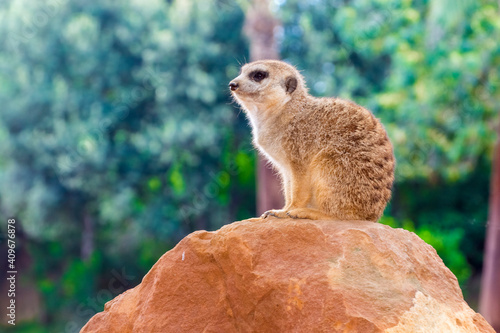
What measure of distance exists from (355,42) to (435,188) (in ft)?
13.4

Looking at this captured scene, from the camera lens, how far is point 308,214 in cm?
334

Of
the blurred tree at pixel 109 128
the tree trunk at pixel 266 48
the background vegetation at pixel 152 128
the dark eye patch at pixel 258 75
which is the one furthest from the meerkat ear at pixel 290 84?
the blurred tree at pixel 109 128

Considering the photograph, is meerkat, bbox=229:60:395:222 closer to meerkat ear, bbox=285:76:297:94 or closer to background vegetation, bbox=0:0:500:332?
meerkat ear, bbox=285:76:297:94

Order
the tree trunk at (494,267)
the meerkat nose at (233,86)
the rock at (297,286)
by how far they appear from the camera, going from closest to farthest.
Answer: the rock at (297,286), the meerkat nose at (233,86), the tree trunk at (494,267)

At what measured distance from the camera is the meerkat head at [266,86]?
3.67 metres

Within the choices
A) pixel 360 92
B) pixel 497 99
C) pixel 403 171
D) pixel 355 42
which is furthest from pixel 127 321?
pixel 360 92

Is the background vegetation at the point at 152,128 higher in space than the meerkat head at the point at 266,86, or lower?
lower

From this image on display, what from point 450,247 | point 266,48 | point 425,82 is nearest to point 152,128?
point 266,48

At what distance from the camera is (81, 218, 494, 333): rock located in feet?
8.84

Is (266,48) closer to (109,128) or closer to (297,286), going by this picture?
(109,128)

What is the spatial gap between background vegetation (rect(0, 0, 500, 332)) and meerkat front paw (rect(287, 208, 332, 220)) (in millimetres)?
6777

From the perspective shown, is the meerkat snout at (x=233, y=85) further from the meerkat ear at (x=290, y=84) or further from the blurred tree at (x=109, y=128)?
the blurred tree at (x=109, y=128)

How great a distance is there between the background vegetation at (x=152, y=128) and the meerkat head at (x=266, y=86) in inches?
247

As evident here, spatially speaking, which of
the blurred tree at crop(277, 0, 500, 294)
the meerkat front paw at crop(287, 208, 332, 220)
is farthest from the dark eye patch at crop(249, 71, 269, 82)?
the blurred tree at crop(277, 0, 500, 294)
